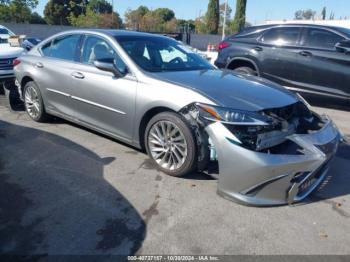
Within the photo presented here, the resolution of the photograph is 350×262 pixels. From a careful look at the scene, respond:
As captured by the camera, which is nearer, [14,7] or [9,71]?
[9,71]

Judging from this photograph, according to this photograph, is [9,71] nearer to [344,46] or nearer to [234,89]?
[234,89]

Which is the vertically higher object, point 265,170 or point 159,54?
point 159,54

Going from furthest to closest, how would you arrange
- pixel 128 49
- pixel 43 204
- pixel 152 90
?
pixel 128 49 < pixel 152 90 < pixel 43 204

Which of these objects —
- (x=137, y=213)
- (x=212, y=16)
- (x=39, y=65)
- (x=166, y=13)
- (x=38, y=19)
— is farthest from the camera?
(x=166, y=13)

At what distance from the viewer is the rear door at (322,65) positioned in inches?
291

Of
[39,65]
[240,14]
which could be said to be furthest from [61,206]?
[240,14]

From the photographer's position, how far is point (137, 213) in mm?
3445

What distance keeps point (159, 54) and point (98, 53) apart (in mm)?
809

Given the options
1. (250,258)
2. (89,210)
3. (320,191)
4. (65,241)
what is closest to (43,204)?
(89,210)

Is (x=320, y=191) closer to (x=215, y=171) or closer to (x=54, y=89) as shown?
Answer: (x=215, y=171)

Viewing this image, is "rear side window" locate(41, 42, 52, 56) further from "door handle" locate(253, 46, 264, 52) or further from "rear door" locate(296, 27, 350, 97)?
"rear door" locate(296, 27, 350, 97)

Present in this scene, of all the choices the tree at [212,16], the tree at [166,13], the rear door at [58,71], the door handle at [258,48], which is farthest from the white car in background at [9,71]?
the tree at [166,13]

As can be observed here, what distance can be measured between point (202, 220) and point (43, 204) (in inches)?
59.4

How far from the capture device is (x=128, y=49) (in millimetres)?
4719
